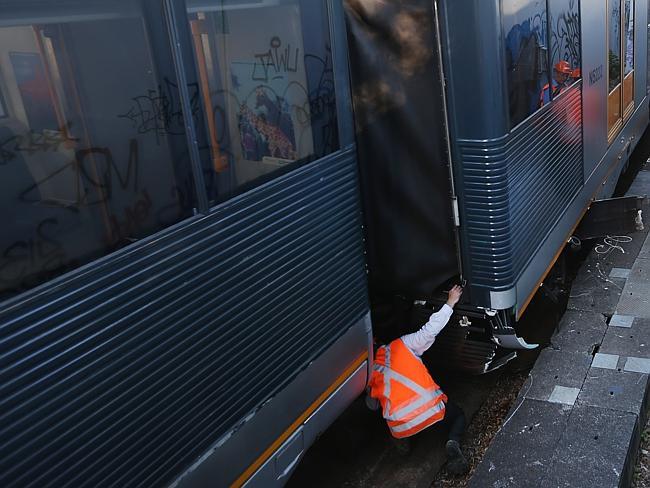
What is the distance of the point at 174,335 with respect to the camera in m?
2.55

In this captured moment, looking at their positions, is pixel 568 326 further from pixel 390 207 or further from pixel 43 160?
pixel 43 160

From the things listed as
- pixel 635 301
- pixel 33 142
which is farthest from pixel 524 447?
pixel 33 142

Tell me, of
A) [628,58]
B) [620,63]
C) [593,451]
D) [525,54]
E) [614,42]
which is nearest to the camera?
[593,451]

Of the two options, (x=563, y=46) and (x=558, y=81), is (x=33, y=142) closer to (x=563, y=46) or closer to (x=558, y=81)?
(x=558, y=81)

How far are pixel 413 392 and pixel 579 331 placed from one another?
Answer: 1619 mm

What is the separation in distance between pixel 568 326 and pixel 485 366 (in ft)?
3.07

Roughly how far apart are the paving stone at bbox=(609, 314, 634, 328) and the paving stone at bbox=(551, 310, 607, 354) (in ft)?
0.19

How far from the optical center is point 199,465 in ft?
9.07

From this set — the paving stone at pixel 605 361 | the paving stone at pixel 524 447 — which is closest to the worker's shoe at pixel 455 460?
the paving stone at pixel 524 447

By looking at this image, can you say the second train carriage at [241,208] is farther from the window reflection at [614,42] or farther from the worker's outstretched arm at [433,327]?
the window reflection at [614,42]

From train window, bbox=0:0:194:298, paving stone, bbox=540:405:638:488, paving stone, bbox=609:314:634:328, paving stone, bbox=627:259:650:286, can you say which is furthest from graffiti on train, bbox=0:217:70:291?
paving stone, bbox=627:259:650:286

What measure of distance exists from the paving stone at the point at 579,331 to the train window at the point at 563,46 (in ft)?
5.26

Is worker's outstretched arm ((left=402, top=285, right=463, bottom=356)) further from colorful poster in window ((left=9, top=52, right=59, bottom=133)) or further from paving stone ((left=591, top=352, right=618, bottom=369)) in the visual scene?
colorful poster in window ((left=9, top=52, right=59, bottom=133))

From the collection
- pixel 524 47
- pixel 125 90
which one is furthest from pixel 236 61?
pixel 524 47
